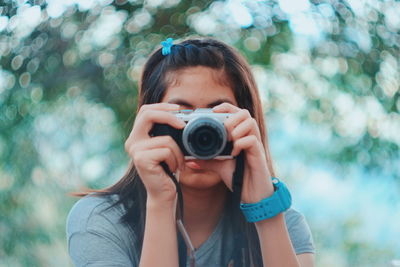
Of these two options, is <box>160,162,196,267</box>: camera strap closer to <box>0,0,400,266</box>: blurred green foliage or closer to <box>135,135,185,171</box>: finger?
<box>135,135,185,171</box>: finger

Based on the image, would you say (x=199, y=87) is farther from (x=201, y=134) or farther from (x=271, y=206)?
(x=271, y=206)

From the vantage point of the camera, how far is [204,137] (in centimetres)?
82

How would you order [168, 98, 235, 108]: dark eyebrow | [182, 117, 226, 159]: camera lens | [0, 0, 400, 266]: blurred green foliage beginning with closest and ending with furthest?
[182, 117, 226, 159]: camera lens < [168, 98, 235, 108]: dark eyebrow < [0, 0, 400, 266]: blurred green foliage

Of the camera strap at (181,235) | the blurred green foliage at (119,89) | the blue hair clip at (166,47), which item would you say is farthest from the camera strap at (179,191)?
the blurred green foliage at (119,89)

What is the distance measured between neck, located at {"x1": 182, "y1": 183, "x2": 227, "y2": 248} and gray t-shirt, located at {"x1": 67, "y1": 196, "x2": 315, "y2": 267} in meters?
0.03

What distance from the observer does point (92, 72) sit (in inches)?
80.4

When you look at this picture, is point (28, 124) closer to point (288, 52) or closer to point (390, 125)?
point (288, 52)

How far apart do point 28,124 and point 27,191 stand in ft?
0.87

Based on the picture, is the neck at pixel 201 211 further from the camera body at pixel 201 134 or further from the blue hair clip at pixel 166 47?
the blue hair clip at pixel 166 47

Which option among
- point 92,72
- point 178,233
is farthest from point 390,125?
point 178,233

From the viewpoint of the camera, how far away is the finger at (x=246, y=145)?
84 cm

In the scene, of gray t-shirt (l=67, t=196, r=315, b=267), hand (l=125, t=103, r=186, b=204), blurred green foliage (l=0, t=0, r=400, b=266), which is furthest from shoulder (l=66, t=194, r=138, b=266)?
blurred green foliage (l=0, t=0, r=400, b=266)

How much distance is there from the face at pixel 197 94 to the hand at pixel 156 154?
0.24ft

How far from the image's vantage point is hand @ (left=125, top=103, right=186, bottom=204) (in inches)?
32.9
